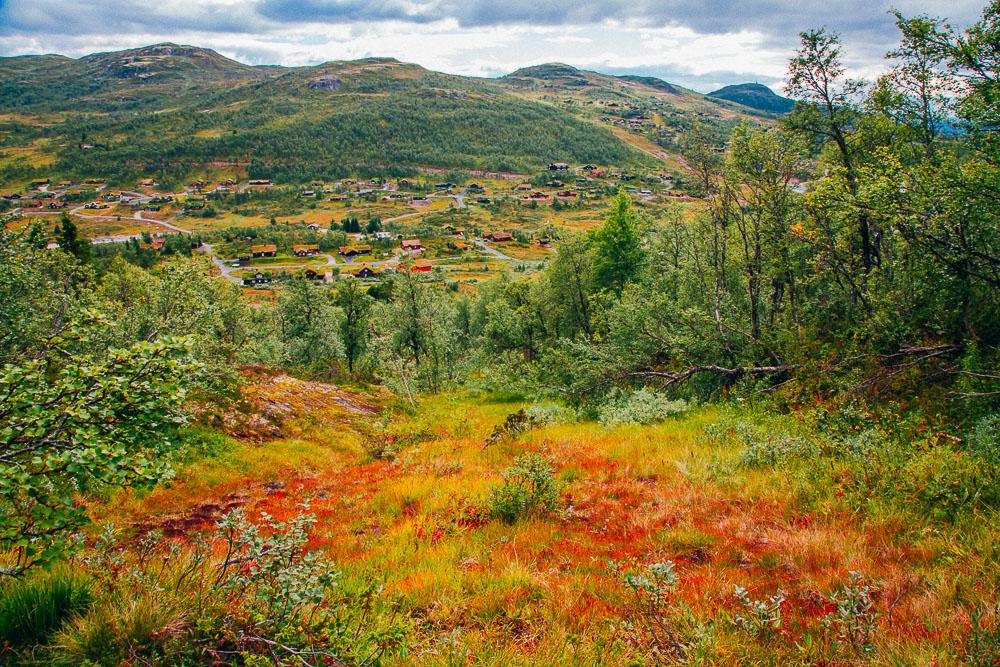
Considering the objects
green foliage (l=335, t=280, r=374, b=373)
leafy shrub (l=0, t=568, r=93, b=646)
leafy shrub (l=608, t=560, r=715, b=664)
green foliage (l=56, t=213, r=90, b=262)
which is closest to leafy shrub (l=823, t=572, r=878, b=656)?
leafy shrub (l=608, t=560, r=715, b=664)

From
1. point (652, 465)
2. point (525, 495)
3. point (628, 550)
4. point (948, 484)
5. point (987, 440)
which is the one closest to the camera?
point (948, 484)

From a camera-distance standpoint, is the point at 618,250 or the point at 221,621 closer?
the point at 221,621

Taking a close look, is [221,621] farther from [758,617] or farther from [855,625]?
[855,625]

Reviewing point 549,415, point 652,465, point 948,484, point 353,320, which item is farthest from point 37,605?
point 353,320

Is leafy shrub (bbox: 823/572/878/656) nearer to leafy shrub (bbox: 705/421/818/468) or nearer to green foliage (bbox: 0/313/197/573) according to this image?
leafy shrub (bbox: 705/421/818/468)

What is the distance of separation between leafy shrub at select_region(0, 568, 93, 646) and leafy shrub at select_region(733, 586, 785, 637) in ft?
17.2

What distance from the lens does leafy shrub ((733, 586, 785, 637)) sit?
12.2 ft

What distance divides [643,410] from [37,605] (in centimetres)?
1302

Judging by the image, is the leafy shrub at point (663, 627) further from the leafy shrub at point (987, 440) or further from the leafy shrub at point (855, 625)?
the leafy shrub at point (987, 440)

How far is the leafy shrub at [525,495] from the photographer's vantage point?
7.33 m

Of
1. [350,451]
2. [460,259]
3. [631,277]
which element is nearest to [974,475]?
[350,451]

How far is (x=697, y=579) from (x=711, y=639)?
1.38 m

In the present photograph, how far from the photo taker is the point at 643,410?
45.8ft

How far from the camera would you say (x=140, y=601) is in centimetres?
350
